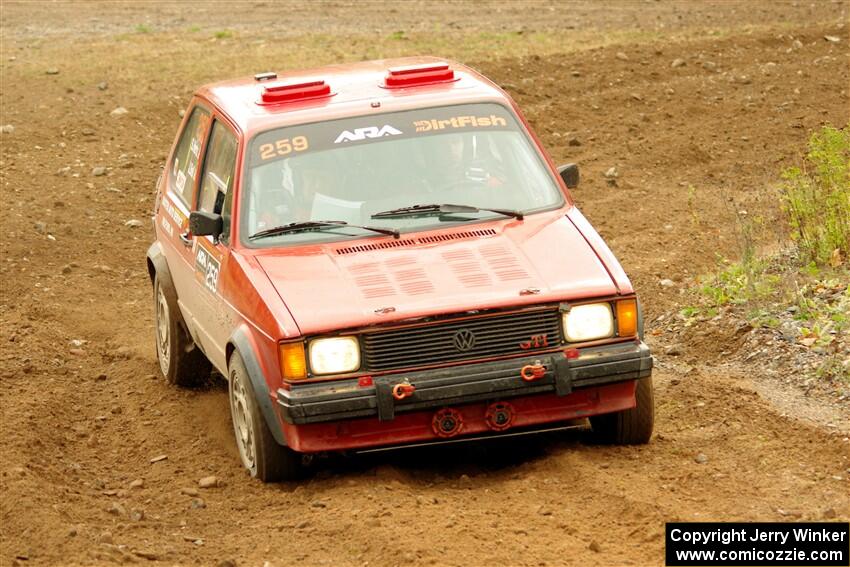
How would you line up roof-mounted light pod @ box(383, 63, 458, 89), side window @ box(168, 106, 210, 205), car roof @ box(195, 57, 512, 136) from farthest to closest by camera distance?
1. side window @ box(168, 106, 210, 205)
2. roof-mounted light pod @ box(383, 63, 458, 89)
3. car roof @ box(195, 57, 512, 136)

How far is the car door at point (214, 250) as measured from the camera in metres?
7.71

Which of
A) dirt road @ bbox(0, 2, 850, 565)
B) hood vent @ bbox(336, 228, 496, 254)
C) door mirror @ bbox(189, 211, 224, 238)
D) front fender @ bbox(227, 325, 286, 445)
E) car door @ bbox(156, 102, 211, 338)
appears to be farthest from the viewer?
car door @ bbox(156, 102, 211, 338)

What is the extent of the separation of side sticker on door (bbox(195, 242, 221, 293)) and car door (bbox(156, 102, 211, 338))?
141mm

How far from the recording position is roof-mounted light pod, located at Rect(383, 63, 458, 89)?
8.27 meters

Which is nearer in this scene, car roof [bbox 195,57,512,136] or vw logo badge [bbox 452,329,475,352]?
vw logo badge [bbox 452,329,475,352]

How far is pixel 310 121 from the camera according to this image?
788 centimetres

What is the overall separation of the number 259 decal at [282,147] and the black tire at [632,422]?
2.05 m

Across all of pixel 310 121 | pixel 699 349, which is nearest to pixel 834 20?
pixel 699 349

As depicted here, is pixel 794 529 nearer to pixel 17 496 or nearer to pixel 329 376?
pixel 329 376

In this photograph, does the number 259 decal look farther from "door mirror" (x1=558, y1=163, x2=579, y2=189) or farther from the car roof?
"door mirror" (x1=558, y1=163, x2=579, y2=189)

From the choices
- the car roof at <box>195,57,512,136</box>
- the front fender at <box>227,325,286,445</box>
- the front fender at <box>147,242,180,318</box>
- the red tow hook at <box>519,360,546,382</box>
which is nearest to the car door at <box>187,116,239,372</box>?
the car roof at <box>195,57,512,136</box>

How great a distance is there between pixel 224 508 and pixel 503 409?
4.57 feet

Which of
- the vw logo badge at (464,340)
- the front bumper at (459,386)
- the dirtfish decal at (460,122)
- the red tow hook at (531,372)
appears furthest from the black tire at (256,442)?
the dirtfish decal at (460,122)

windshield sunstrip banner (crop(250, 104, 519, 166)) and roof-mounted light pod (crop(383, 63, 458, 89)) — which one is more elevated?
roof-mounted light pod (crop(383, 63, 458, 89))
